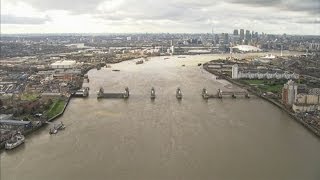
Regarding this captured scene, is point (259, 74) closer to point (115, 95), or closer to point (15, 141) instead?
point (115, 95)

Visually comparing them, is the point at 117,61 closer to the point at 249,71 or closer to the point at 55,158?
the point at 249,71

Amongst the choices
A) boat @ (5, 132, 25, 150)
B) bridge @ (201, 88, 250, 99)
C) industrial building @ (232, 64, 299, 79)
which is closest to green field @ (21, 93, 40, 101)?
boat @ (5, 132, 25, 150)

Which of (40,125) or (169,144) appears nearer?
(169,144)

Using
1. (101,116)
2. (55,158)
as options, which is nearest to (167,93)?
(101,116)

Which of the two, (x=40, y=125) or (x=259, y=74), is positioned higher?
(x=259, y=74)

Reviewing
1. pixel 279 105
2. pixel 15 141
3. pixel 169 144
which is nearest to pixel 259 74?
pixel 279 105

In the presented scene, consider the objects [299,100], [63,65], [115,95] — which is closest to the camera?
[299,100]
